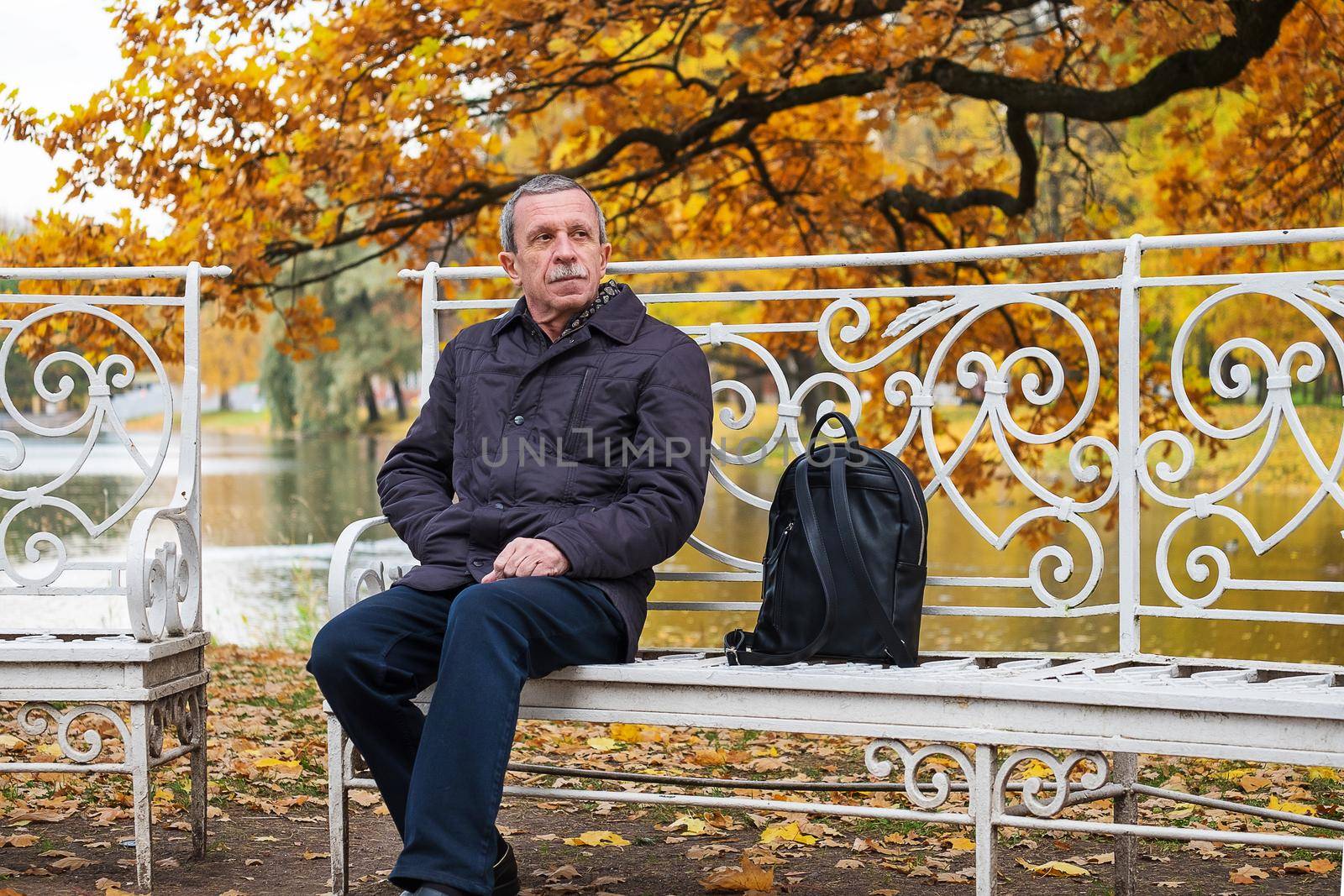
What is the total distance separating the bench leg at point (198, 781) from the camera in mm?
3633

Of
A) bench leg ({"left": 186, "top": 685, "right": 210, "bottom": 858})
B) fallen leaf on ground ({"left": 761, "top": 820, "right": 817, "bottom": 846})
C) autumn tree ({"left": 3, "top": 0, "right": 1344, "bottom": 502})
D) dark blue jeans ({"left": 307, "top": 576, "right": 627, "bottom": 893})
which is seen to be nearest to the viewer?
dark blue jeans ({"left": 307, "top": 576, "right": 627, "bottom": 893})

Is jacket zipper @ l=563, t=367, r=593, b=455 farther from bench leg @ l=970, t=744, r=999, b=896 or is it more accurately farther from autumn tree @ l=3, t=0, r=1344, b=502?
autumn tree @ l=3, t=0, r=1344, b=502

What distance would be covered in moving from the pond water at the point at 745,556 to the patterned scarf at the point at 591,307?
339 centimetres

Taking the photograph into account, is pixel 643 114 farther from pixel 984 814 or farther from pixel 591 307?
pixel 984 814

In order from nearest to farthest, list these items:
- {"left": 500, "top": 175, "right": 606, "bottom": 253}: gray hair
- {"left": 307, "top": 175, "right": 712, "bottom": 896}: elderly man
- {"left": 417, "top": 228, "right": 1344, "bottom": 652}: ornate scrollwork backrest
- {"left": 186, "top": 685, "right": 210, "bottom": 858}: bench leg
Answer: {"left": 307, "top": 175, "right": 712, "bottom": 896}: elderly man < {"left": 417, "top": 228, "right": 1344, "bottom": 652}: ornate scrollwork backrest < {"left": 500, "top": 175, "right": 606, "bottom": 253}: gray hair < {"left": 186, "top": 685, "right": 210, "bottom": 858}: bench leg

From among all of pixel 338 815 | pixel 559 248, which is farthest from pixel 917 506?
pixel 338 815

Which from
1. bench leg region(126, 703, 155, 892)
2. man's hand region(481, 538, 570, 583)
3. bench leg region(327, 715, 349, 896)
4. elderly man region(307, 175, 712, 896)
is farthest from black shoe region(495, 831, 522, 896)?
bench leg region(126, 703, 155, 892)

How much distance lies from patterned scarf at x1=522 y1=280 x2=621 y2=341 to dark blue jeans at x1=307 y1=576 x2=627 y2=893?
0.64 metres

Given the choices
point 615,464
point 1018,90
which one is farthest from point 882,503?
point 1018,90

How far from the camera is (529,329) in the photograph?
341cm

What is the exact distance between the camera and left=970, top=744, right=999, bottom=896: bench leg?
281 centimetres

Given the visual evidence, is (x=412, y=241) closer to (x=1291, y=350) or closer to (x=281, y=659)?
(x=281, y=659)

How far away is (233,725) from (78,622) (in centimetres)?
645

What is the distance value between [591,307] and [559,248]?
0.51 ft
